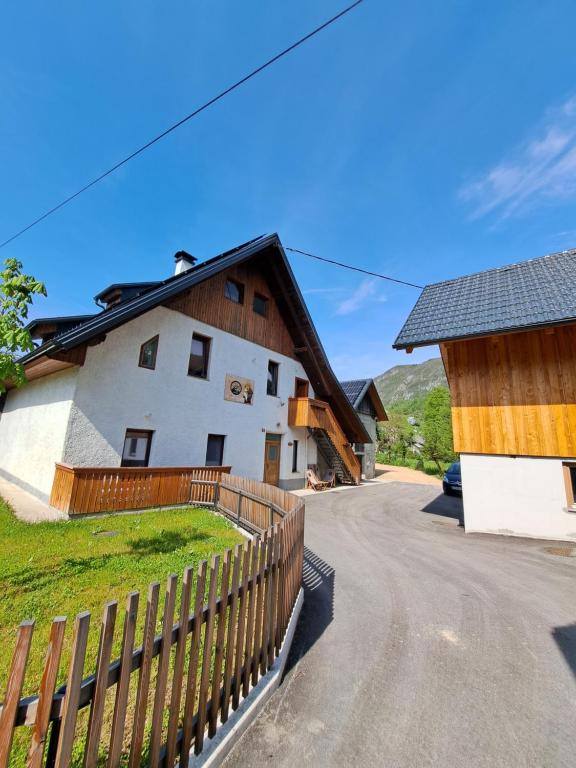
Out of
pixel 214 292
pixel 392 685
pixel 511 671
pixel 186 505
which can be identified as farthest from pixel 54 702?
pixel 214 292

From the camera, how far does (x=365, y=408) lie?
27188 millimetres

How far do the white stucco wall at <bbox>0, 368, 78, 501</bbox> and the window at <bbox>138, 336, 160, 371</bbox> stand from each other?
2073 millimetres

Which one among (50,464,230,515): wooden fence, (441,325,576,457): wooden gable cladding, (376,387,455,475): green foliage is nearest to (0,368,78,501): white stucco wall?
(50,464,230,515): wooden fence

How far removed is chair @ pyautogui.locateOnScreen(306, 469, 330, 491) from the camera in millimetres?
18328

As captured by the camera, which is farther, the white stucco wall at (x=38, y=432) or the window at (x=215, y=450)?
the window at (x=215, y=450)

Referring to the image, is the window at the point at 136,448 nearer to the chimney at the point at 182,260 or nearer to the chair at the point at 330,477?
the chimney at the point at 182,260

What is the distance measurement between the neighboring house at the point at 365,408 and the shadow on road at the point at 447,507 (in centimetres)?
840

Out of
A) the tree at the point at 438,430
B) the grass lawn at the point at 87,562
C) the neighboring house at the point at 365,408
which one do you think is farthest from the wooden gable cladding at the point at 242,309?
the tree at the point at 438,430

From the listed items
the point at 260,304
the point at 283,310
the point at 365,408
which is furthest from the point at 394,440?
the point at 260,304

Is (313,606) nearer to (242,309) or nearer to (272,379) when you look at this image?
(242,309)

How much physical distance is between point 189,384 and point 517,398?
35.6ft

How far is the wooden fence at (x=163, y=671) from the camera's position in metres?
1.60

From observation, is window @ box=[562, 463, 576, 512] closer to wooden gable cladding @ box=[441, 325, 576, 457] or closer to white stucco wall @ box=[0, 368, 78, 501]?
wooden gable cladding @ box=[441, 325, 576, 457]

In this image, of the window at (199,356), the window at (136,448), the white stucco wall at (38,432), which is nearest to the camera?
the white stucco wall at (38,432)
